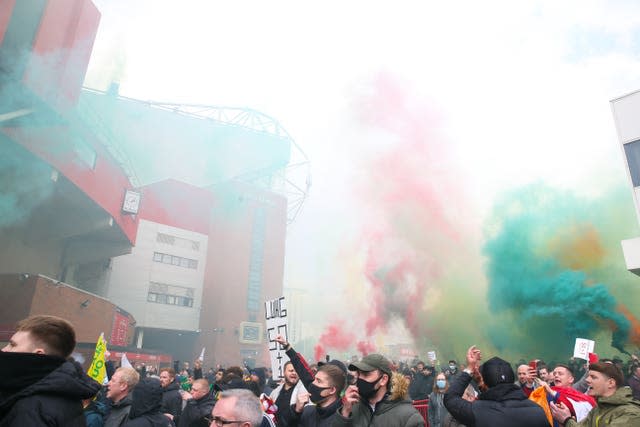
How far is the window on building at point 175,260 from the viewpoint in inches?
1778

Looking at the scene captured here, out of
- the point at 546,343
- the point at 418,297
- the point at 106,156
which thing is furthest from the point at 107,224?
the point at 546,343

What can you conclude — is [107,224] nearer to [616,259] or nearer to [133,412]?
[133,412]

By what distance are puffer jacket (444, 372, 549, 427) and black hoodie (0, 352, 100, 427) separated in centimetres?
278

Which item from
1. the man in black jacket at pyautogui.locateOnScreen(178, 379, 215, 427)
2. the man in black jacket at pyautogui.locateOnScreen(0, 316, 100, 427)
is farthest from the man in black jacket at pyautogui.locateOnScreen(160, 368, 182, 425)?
the man in black jacket at pyautogui.locateOnScreen(0, 316, 100, 427)

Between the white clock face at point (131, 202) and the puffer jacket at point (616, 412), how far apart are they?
1126 inches

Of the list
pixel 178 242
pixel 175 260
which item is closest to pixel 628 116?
pixel 175 260

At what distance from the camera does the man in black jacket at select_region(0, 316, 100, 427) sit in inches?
88.6

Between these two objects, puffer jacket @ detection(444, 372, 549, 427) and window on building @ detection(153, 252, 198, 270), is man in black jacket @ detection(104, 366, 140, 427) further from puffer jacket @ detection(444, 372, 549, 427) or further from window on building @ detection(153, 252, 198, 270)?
window on building @ detection(153, 252, 198, 270)

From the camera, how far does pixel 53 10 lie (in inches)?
656

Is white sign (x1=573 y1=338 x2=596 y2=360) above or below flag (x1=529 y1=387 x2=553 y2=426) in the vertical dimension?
above

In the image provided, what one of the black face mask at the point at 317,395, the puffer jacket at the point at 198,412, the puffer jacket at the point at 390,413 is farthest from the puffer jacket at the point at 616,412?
the puffer jacket at the point at 198,412

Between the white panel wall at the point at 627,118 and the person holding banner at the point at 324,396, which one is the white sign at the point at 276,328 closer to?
the person holding banner at the point at 324,396

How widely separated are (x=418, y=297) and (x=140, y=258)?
27.9 meters

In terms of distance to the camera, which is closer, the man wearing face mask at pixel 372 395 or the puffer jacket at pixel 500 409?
the puffer jacket at pixel 500 409
